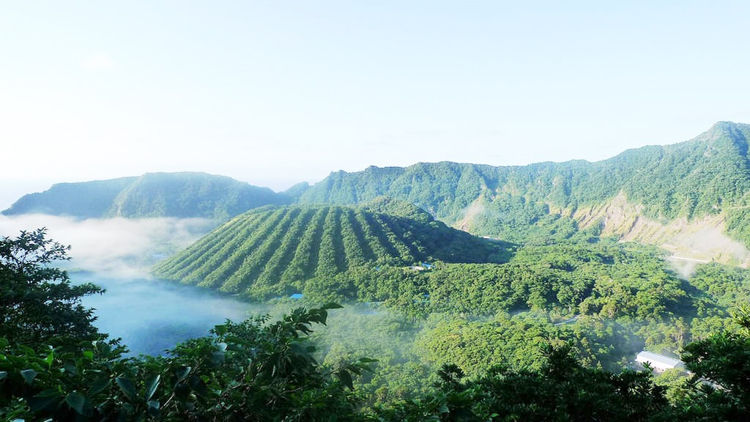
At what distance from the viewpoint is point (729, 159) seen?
154m

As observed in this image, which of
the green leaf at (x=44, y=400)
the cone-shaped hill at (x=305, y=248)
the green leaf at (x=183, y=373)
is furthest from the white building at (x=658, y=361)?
the green leaf at (x=44, y=400)

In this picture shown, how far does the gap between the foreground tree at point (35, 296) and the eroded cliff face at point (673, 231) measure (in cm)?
14054

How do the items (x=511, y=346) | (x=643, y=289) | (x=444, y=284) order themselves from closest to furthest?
(x=511, y=346) < (x=643, y=289) < (x=444, y=284)

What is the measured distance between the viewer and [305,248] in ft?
316

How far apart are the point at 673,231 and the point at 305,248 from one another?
140897mm

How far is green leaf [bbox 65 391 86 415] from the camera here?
83.4 inches

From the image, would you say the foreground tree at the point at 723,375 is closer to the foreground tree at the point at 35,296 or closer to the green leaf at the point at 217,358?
the green leaf at the point at 217,358

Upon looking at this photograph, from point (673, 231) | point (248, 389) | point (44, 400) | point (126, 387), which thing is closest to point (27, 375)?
point (44, 400)

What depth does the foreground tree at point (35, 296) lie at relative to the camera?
13531 millimetres

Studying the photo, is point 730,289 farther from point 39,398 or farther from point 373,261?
point 39,398

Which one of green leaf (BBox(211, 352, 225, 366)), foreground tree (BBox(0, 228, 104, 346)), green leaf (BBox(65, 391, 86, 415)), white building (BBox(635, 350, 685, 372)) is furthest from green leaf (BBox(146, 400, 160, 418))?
white building (BBox(635, 350, 685, 372))

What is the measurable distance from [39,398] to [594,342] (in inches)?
2324

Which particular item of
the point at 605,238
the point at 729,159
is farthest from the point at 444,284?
the point at 729,159

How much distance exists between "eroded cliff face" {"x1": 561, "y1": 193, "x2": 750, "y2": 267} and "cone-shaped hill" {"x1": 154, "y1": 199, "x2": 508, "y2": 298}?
197 feet
